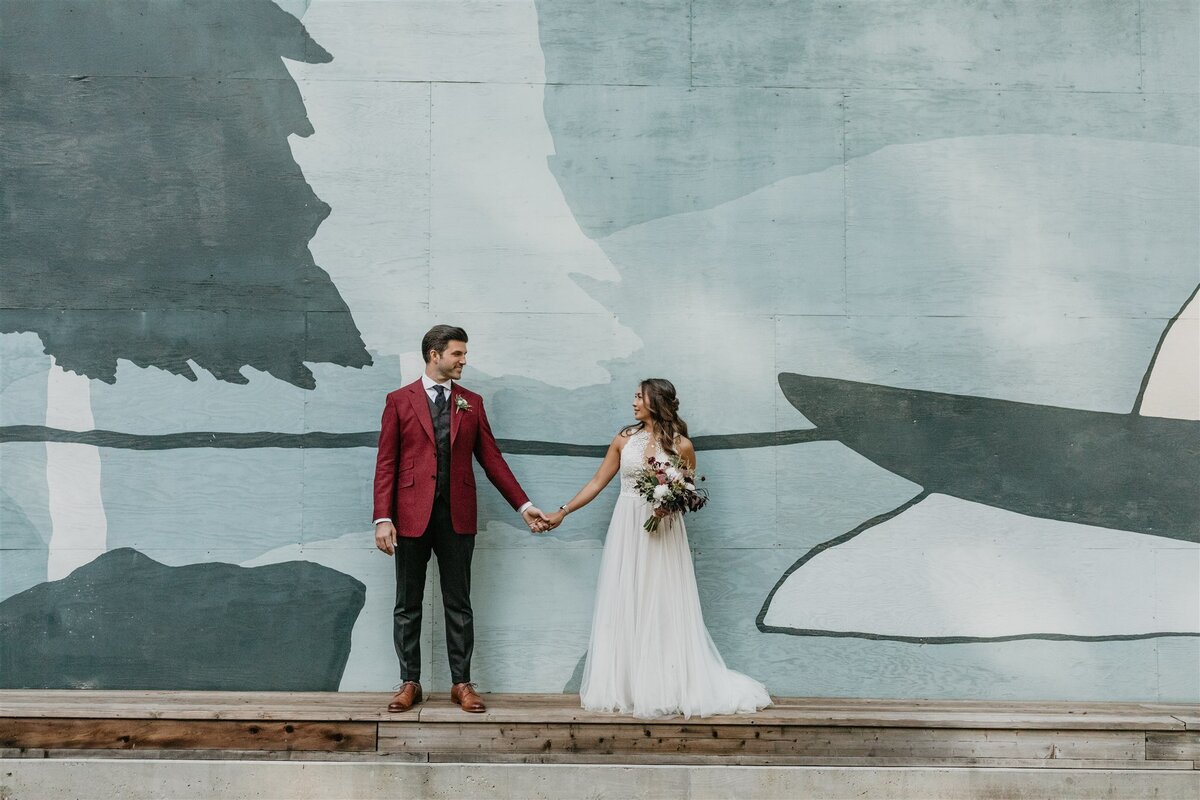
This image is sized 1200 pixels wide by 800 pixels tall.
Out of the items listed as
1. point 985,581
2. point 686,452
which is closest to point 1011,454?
point 985,581

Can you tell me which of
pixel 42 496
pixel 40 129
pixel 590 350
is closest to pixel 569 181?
pixel 590 350

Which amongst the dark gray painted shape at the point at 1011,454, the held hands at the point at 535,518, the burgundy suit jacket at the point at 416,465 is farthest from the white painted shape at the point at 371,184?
the dark gray painted shape at the point at 1011,454

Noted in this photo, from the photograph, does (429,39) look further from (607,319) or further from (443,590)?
(443,590)

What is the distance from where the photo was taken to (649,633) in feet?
15.9

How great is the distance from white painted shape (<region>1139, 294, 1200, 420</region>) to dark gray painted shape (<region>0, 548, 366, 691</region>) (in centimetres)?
462

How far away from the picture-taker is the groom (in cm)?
476

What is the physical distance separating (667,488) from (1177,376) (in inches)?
122

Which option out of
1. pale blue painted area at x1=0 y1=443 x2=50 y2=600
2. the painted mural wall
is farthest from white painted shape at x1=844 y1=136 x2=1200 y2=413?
pale blue painted area at x1=0 y1=443 x2=50 y2=600

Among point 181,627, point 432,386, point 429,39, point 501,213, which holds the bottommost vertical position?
point 181,627

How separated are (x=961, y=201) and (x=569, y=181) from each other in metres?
2.25

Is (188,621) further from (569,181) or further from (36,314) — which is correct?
(569,181)

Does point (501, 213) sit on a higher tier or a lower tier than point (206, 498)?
higher

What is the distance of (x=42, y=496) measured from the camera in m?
5.30

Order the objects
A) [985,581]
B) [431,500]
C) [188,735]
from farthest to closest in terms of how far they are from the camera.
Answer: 1. [985,581]
2. [431,500]
3. [188,735]
